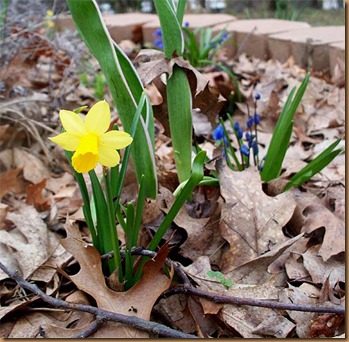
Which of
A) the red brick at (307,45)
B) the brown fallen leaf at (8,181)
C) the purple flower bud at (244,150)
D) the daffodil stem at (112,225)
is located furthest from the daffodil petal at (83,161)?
the red brick at (307,45)

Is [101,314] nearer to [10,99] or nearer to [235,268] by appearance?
[235,268]

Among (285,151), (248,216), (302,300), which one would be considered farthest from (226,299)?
(285,151)

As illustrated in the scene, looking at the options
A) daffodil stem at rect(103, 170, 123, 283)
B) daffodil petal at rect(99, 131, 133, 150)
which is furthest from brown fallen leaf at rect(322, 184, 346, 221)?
daffodil petal at rect(99, 131, 133, 150)

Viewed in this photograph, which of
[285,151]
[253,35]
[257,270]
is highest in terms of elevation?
[285,151]

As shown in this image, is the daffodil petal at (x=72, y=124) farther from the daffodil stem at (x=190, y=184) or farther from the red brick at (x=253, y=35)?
the red brick at (x=253, y=35)

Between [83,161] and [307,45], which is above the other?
[83,161]

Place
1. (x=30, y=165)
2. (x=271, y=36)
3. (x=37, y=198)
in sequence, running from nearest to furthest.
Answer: (x=37, y=198)
(x=30, y=165)
(x=271, y=36)

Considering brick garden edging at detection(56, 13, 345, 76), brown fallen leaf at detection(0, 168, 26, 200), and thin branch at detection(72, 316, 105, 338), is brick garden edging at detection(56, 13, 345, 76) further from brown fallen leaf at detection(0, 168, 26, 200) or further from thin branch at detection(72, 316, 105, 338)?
thin branch at detection(72, 316, 105, 338)

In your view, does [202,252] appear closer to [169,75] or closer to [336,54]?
[169,75]
